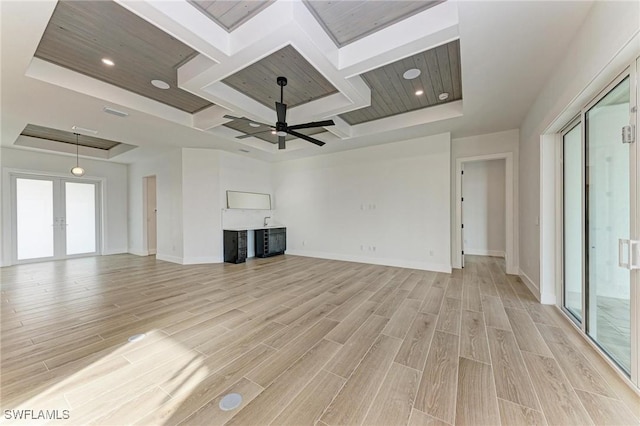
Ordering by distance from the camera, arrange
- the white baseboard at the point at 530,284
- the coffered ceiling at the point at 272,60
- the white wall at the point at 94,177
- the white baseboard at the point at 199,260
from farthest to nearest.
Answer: the white baseboard at the point at 199,260 → the white wall at the point at 94,177 → the white baseboard at the point at 530,284 → the coffered ceiling at the point at 272,60

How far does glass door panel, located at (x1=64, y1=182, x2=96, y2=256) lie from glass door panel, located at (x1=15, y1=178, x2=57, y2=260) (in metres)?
0.34

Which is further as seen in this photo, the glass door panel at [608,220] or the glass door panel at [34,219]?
the glass door panel at [34,219]

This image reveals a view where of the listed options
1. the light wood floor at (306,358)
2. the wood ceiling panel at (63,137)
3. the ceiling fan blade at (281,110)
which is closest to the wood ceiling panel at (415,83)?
the ceiling fan blade at (281,110)

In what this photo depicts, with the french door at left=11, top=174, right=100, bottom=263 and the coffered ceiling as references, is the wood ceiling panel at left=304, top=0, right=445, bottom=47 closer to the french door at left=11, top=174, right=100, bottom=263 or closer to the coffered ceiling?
the coffered ceiling

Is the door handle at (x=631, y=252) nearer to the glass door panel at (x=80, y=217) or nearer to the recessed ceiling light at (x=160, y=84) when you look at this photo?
the recessed ceiling light at (x=160, y=84)

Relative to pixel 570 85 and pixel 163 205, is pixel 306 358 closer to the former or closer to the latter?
pixel 570 85

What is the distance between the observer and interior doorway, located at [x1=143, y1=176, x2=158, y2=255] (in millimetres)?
7480

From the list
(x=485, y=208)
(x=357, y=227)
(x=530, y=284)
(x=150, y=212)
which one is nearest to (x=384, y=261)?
(x=357, y=227)

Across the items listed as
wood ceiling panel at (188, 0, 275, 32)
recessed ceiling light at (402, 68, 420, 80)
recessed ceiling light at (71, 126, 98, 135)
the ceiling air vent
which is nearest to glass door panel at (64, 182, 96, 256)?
recessed ceiling light at (71, 126, 98, 135)

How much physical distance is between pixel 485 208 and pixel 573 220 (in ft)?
14.4

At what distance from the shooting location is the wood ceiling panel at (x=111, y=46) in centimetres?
224

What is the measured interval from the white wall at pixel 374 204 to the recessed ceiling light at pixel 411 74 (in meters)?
2.14

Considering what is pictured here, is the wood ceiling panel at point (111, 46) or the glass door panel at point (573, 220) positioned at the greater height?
the wood ceiling panel at point (111, 46)

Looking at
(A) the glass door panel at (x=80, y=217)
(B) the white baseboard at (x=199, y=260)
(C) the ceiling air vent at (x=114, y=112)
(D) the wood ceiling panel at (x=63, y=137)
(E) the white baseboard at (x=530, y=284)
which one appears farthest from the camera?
(A) the glass door panel at (x=80, y=217)
